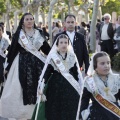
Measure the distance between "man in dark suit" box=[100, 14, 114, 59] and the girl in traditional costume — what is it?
274 inches

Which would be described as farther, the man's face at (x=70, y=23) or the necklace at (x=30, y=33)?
the necklace at (x=30, y=33)

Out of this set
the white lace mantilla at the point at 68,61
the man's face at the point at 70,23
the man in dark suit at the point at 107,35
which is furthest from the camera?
the man in dark suit at the point at 107,35

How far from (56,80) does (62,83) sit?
0.09 m

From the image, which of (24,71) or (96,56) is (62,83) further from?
(96,56)

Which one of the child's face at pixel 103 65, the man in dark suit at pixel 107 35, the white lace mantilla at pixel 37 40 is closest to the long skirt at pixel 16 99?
the white lace mantilla at pixel 37 40

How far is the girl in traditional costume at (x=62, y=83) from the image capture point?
6.11 m

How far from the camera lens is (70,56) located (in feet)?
20.4

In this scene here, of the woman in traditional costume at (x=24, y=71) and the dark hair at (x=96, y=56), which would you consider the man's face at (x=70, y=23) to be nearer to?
the woman in traditional costume at (x=24, y=71)

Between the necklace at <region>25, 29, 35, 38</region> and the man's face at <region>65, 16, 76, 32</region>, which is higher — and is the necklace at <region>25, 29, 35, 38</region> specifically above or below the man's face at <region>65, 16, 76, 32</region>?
below

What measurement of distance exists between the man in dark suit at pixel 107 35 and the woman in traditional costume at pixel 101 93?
860 centimetres

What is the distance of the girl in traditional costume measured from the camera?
611 centimetres

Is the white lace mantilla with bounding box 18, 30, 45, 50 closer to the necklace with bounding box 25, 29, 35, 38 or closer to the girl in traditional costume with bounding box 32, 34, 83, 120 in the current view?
the necklace with bounding box 25, 29, 35, 38

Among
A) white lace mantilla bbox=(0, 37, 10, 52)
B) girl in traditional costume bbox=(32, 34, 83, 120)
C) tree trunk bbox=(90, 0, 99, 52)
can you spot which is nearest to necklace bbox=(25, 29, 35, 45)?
girl in traditional costume bbox=(32, 34, 83, 120)

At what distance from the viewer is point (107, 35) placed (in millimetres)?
13297
